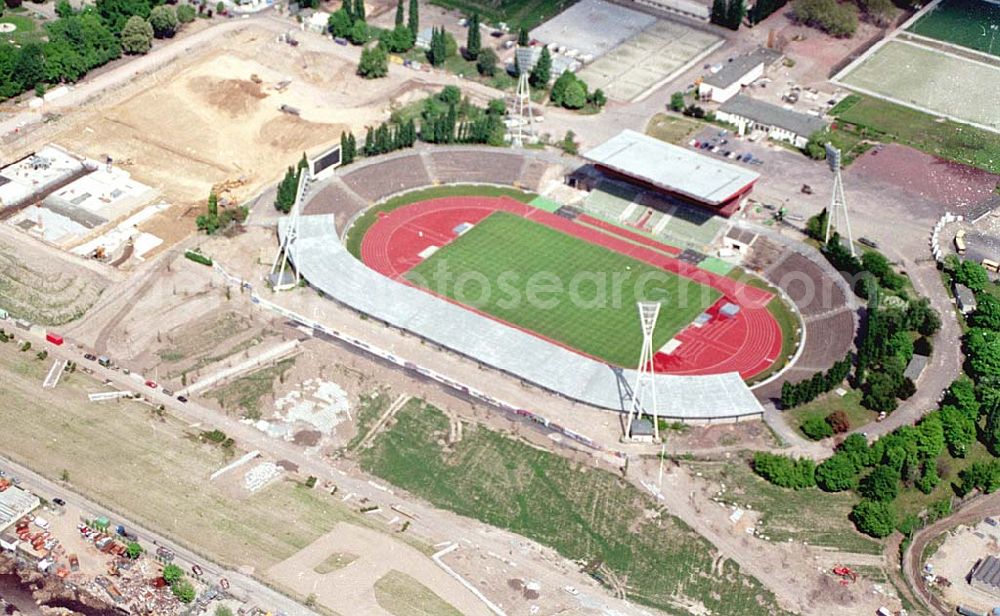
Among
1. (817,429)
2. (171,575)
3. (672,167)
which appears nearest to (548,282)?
(672,167)

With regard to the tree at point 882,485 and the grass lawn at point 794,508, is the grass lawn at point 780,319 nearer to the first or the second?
the grass lawn at point 794,508

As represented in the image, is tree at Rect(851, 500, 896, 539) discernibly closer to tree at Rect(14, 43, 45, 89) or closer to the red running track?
the red running track

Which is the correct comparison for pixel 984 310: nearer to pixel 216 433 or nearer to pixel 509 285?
pixel 509 285

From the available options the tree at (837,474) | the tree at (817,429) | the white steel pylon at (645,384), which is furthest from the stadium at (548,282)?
the tree at (837,474)

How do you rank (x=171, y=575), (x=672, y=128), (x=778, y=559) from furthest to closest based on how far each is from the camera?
1. (x=672, y=128)
2. (x=778, y=559)
3. (x=171, y=575)

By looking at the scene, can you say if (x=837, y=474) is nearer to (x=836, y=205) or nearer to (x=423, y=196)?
(x=836, y=205)

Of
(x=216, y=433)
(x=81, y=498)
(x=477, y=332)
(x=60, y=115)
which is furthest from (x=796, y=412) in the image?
(x=60, y=115)
